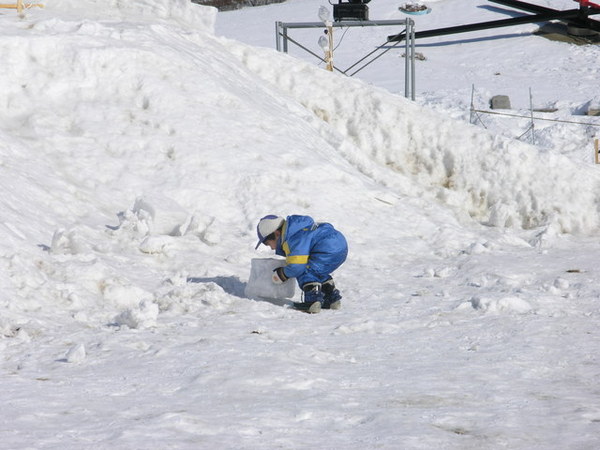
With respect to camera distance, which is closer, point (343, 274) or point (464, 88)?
point (343, 274)

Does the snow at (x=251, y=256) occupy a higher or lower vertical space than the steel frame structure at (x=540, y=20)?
lower

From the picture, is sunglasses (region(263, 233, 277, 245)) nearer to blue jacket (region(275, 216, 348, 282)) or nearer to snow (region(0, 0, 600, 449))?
blue jacket (region(275, 216, 348, 282))

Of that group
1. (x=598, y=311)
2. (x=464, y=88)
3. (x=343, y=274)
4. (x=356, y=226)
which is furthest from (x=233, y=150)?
(x=464, y=88)

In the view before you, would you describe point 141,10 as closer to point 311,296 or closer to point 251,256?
point 251,256

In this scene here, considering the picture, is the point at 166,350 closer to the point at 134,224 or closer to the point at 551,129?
the point at 134,224

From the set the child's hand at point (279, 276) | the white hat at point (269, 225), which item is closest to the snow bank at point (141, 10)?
the white hat at point (269, 225)

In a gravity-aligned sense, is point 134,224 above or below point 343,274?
above

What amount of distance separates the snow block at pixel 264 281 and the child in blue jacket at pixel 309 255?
0.20ft

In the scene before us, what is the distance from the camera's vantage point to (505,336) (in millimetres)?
5293

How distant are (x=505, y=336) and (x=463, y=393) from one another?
1.46m

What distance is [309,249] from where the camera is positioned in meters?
6.33

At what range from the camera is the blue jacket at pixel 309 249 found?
6273 millimetres

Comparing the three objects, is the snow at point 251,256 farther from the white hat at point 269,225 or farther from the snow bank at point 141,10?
the white hat at point 269,225

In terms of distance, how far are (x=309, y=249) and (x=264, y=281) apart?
0.42 metres
